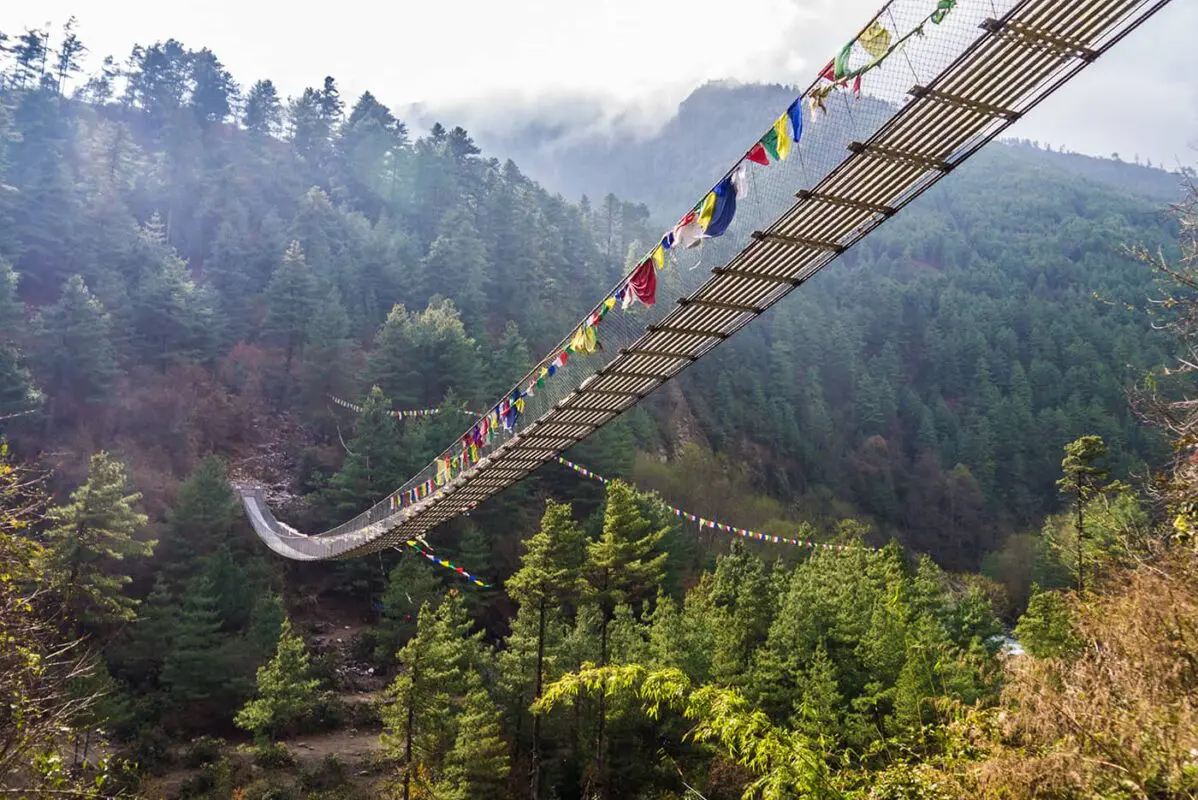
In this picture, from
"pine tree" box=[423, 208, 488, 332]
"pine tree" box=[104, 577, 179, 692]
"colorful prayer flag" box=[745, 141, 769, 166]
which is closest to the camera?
"colorful prayer flag" box=[745, 141, 769, 166]

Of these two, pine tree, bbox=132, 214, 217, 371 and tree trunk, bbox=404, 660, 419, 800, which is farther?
pine tree, bbox=132, 214, 217, 371

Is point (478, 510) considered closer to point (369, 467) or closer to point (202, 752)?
point (369, 467)

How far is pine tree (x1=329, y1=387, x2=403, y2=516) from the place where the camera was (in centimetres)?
2369

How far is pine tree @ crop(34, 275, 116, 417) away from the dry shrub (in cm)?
2915

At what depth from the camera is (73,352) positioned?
2600cm

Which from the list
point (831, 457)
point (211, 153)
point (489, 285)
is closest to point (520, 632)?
point (489, 285)

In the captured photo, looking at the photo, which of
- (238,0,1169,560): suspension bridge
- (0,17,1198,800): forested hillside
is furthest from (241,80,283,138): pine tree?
(238,0,1169,560): suspension bridge

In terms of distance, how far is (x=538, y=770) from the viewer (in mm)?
15094

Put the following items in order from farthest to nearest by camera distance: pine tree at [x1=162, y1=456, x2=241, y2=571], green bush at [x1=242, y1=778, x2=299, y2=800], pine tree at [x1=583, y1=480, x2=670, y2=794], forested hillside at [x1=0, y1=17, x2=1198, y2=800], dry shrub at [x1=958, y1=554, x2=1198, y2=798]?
pine tree at [x1=162, y1=456, x2=241, y2=571]
pine tree at [x1=583, y1=480, x2=670, y2=794]
green bush at [x1=242, y1=778, x2=299, y2=800]
forested hillside at [x1=0, y1=17, x2=1198, y2=800]
dry shrub at [x1=958, y1=554, x2=1198, y2=798]

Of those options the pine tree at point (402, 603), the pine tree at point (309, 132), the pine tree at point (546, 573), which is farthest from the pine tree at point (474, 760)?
the pine tree at point (309, 132)

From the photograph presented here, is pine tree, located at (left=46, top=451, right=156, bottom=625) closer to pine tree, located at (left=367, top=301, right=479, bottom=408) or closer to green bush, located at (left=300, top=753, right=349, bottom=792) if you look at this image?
green bush, located at (left=300, top=753, right=349, bottom=792)

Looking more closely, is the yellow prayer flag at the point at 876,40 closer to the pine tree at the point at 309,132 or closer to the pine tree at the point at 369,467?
the pine tree at the point at 369,467

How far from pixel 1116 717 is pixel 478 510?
22.7 metres

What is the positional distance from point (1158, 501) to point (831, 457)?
43.9m
